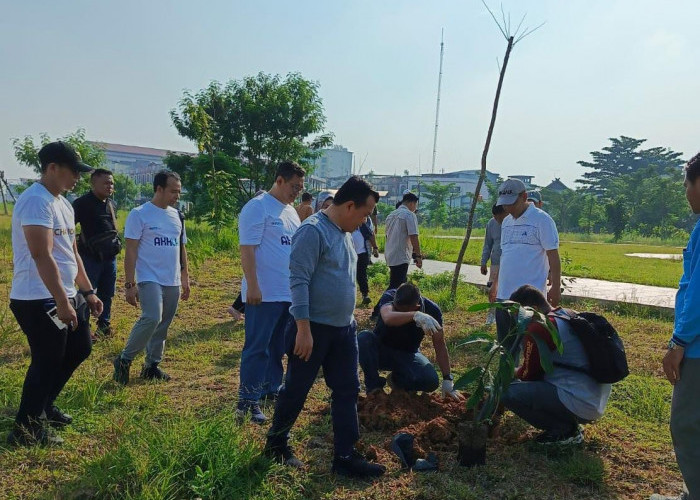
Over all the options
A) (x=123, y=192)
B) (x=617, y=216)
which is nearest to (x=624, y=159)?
(x=617, y=216)

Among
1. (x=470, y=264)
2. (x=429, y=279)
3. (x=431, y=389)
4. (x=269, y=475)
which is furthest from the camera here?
(x=470, y=264)

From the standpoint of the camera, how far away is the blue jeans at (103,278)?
578cm

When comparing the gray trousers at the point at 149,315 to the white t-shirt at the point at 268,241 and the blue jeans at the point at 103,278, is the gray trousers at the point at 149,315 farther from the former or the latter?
the blue jeans at the point at 103,278

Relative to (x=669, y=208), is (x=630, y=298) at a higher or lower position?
lower

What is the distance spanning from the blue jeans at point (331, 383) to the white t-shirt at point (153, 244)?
6.26 ft

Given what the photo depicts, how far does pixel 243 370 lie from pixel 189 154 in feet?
59.0

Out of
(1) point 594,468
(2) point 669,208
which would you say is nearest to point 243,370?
(1) point 594,468

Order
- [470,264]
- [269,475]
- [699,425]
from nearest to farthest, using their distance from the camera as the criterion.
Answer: [699,425] < [269,475] < [470,264]

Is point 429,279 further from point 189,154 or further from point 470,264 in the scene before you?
point 189,154

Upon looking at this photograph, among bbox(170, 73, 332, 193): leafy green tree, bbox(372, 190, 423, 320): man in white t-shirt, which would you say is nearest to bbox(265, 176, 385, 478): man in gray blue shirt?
bbox(372, 190, 423, 320): man in white t-shirt

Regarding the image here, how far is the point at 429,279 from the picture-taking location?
9992 millimetres

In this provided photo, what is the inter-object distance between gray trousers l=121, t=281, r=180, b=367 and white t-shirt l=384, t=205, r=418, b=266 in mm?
3165

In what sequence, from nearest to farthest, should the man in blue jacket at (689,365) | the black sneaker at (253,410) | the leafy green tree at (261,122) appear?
the man in blue jacket at (689,365)
the black sneaker at (253,410)
the leafy green tree at (261,122)

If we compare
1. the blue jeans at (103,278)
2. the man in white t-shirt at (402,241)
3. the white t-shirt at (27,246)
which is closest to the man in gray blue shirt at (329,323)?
the white t-shirt at (27,246)
